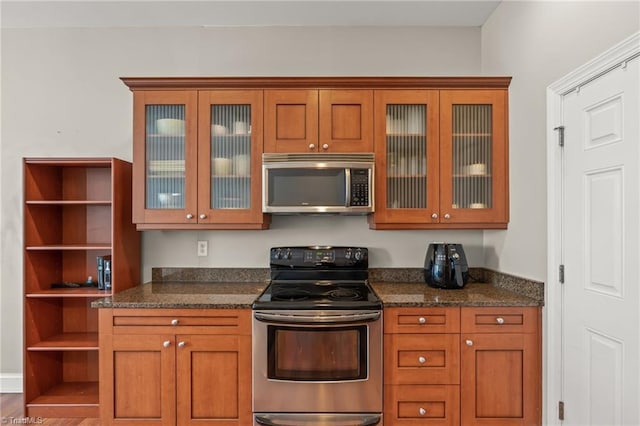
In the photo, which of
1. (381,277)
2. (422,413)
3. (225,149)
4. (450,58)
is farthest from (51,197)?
(450,58)

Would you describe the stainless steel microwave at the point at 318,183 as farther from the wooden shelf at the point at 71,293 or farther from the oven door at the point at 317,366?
the wooden shelf at the point at 71,293

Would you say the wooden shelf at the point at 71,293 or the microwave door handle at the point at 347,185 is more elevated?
the microwave door handle at the point at 347,185

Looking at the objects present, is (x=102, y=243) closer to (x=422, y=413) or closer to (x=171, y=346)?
(x=171, y=346)

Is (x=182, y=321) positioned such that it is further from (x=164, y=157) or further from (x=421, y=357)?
(x=421, y=357)

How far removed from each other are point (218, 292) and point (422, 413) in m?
1.41

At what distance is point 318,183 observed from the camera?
2.40 m

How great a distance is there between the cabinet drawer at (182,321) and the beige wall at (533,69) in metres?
1.72

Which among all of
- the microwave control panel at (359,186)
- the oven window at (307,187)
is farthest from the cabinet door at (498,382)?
the oven window at (307,187)

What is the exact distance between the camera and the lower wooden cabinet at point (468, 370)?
2.05 meters

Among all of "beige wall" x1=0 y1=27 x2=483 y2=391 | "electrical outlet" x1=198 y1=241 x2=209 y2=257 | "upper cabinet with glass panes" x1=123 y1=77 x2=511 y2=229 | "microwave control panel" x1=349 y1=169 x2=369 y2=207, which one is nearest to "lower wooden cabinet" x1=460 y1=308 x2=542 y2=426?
"upper cabinet with glass panes" x1=123 y1=77 x2=511 y2=229

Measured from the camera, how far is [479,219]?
2420 millimetres

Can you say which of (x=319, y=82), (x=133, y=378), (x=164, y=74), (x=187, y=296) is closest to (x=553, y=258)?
(x=319, y=82)

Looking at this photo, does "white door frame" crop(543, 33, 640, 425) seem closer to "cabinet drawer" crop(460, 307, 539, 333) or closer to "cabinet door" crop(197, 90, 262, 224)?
"cabinet drawer" crop(460, 307, 539, 333)

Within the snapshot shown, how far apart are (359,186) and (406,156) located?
0.40m
